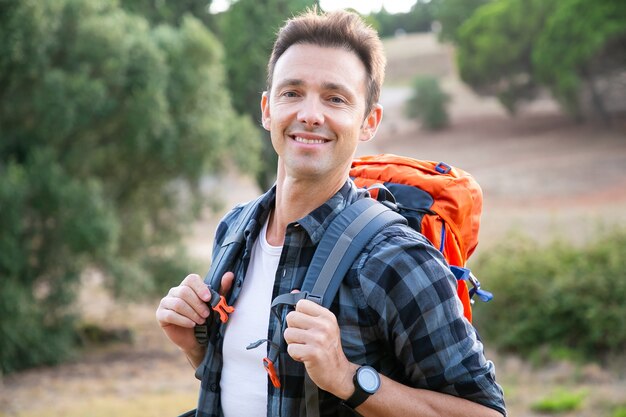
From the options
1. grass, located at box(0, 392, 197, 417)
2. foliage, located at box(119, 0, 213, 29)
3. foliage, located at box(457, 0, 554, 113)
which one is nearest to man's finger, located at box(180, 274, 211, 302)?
grass, located at box(0, 392, 197, 417)

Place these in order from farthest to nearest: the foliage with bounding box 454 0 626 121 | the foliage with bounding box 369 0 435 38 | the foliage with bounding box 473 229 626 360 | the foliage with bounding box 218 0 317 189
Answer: the foliage with bounding box 369 0 435 38
the foliage with bounding box 454 0 626 121
the foliage with bounding box 218 0 317 189
the foliage with bounding box 473 229 626 360

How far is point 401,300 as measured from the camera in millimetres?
1639

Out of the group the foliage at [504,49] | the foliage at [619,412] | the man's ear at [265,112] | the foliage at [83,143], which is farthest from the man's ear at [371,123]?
the foliage at [504,49]

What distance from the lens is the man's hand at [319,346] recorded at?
1.57 metres

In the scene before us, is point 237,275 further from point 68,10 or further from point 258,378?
point 68,10

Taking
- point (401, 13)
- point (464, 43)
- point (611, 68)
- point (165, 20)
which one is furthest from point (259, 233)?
point (401, 13)

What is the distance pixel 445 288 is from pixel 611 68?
28988 millimetres

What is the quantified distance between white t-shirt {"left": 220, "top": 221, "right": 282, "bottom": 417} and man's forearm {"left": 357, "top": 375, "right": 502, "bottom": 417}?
0.94 ft

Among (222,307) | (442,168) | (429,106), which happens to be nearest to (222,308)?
(222,307)

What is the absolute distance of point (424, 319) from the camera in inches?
64.3

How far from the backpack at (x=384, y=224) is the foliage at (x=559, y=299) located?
722 cm

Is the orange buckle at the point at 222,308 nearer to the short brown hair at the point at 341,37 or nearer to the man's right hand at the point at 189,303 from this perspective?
the man's right hand at the point at 189,303

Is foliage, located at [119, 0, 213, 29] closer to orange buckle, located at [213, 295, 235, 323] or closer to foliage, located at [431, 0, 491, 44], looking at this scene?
orange buckle, located at [213, 295, 235, 323]

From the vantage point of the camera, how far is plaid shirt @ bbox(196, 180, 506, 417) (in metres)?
1.64
